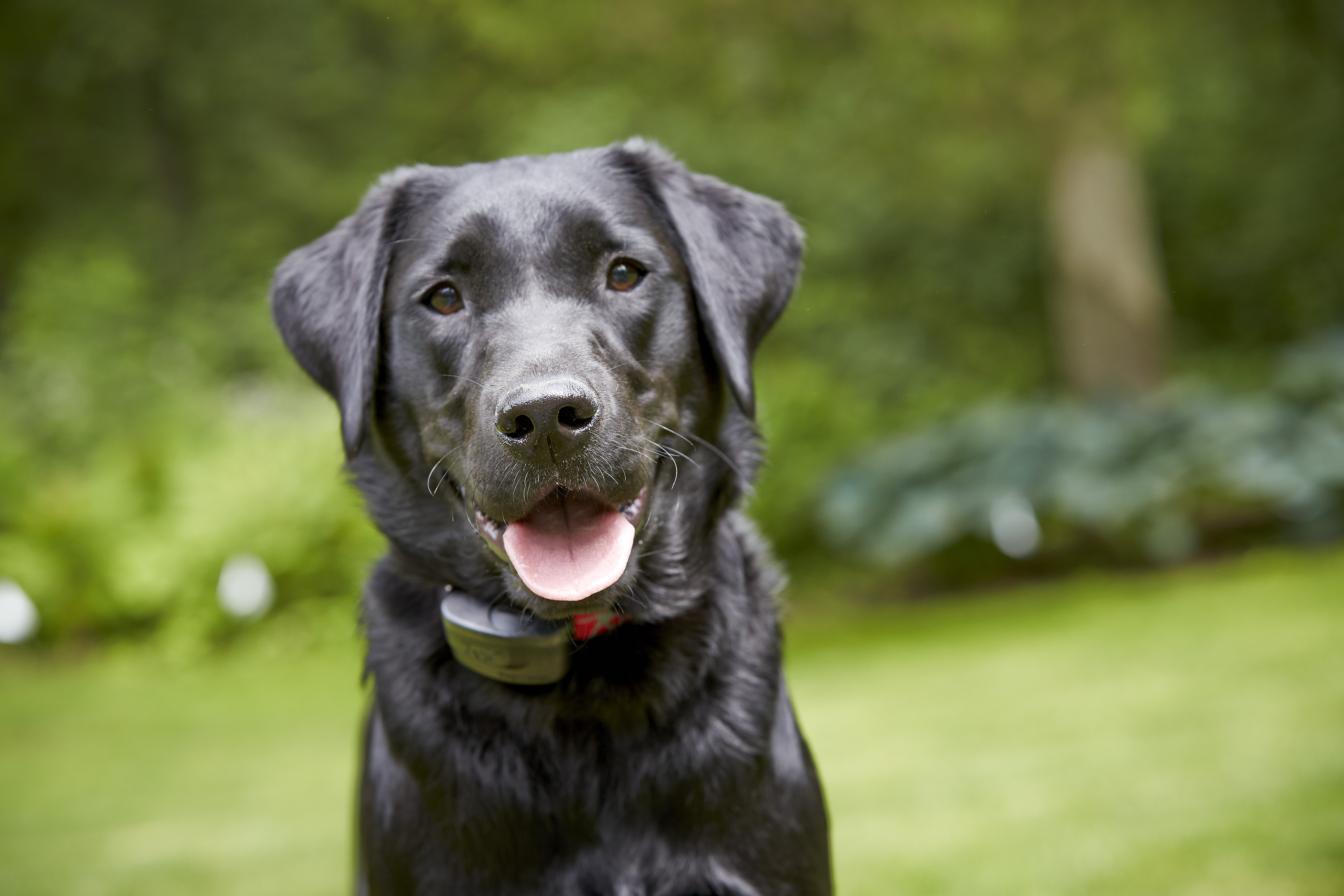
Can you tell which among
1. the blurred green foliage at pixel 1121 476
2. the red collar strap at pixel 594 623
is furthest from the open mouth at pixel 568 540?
the blurred green foliage at pixel 1121 476

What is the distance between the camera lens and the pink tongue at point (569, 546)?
2053 mm

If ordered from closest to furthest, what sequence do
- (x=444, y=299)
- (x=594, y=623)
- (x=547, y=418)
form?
1. (x=547, y=418)
2. (x=594, y=623)
3. (x=444, y=299)

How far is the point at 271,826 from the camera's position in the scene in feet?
16.8

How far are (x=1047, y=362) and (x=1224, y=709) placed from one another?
714cm

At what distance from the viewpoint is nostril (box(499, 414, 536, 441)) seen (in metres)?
1.96

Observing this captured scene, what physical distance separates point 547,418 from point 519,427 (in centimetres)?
6

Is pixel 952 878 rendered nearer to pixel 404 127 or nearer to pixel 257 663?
pixel 257 663

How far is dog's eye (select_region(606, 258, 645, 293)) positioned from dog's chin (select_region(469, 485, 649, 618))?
1.37 ft

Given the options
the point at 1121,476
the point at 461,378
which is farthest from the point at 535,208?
the point at 1121,476

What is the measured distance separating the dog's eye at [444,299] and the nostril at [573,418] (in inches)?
18.0

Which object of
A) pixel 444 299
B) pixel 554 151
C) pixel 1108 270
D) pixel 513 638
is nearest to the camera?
pixel 513 638

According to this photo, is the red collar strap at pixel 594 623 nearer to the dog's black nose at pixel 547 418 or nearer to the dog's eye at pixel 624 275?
the dog's black nose at pixel 547 418

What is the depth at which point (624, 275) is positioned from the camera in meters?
2.33

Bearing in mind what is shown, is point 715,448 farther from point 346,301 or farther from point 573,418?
point 346,301
